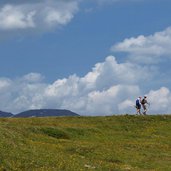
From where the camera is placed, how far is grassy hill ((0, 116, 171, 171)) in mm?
30375

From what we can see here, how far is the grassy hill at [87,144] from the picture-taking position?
30375 mm

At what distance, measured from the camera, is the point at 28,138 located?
44438 mm

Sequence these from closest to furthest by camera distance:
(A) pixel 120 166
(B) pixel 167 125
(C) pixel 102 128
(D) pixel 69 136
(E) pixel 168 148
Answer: (A) pixel 120 166 < (E) pixel 168 148 < (D) pixel 69 136 < (C) pixel 102 128 < (B) pixel 167 125

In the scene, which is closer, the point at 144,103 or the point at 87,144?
the point at 87,144

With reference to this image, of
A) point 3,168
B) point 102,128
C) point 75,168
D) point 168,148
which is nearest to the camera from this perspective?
point 3,168

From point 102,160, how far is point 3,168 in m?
12.6

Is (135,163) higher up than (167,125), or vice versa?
(167,125)

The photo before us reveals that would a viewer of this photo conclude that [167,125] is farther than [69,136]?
Yes

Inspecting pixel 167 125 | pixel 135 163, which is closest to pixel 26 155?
pixel 135 163

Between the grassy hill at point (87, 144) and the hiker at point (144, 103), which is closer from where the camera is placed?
the grassy hill at point (87, 144)

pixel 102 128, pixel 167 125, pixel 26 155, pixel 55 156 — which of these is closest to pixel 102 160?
pixel 55 156

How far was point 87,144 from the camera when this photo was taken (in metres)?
45.7

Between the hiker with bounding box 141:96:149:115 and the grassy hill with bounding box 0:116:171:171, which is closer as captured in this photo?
the grassy hill with bounding box 0:116:171:171

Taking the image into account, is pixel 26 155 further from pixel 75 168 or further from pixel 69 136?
pixel 69 136
